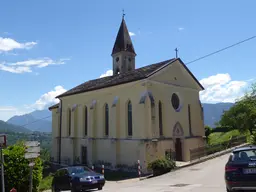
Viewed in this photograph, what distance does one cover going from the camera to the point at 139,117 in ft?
73.9

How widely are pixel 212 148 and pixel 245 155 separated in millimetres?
16590

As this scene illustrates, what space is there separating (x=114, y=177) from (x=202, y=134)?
1105 centimetres

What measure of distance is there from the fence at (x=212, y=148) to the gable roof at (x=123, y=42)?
51.7 ft

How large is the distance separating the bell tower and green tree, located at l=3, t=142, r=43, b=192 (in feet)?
67.1

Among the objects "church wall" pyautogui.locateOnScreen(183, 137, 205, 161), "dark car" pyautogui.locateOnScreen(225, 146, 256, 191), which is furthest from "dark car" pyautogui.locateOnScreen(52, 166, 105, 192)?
"church wall" pyautogui.locateOnScreen(183, 137, 205, 161)

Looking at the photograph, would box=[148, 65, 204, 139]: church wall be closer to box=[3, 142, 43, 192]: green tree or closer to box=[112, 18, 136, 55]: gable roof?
box=[112, 18, 136, 55]: gable roof

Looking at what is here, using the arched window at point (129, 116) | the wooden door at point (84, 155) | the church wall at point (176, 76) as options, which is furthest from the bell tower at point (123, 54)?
the wooden door at point (84, 155)

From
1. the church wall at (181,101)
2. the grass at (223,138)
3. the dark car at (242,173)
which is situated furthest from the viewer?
the grass at (223,138)

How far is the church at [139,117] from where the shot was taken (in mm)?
22250

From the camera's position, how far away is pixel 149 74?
22.3 m

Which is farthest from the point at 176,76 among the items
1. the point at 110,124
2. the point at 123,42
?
the point at 123,42

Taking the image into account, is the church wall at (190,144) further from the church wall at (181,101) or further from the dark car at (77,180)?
the dark car at (77,180)

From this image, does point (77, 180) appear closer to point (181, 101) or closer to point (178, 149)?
point (178, 149)

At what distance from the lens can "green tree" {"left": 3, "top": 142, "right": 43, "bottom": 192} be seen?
42.0ft
